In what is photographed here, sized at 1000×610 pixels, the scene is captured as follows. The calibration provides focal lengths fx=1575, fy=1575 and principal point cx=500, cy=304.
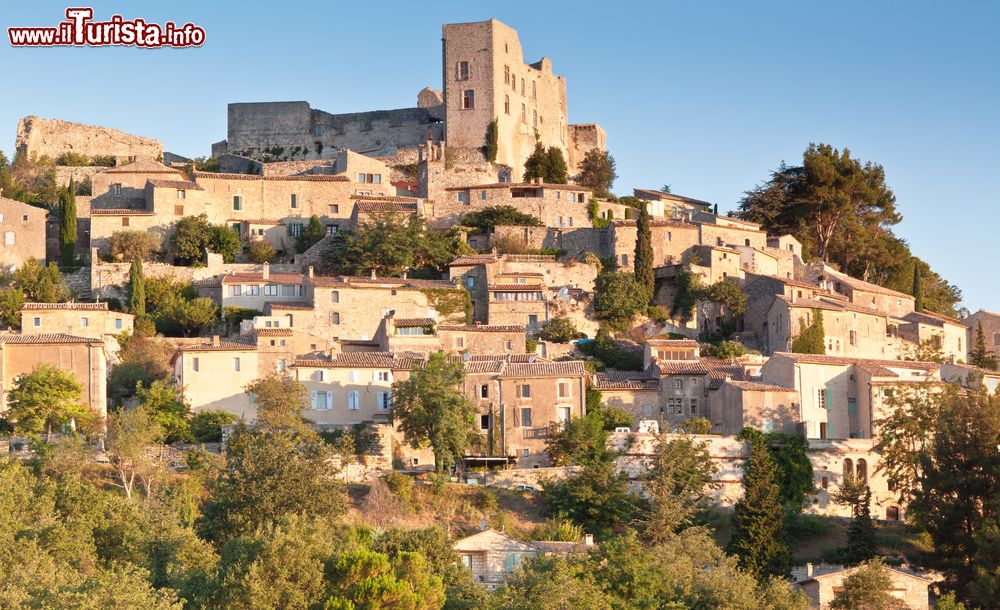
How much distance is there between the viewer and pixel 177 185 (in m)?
76.1

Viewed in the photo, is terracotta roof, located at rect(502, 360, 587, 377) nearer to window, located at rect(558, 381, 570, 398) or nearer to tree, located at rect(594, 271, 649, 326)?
window, located at rect(558, 381, 570, 398)

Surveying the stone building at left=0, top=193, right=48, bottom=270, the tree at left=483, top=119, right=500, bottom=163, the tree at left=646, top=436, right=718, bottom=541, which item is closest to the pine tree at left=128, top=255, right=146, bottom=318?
the stone building at left=0, top=193, right=48, bottom=270

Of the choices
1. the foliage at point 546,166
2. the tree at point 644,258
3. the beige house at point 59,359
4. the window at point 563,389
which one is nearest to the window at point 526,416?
the window at point 563,389

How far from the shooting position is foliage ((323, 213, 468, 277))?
7062 centimetres

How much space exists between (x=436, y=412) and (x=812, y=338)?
61.7ft

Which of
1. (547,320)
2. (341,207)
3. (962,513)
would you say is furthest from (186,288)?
(962,513)

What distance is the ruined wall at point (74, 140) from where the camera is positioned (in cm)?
8950

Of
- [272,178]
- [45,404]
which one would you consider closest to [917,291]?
[272,178]

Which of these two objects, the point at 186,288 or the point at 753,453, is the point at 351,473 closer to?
the point at 753,453

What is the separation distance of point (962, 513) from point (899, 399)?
6.87m

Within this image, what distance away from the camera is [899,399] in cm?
5453

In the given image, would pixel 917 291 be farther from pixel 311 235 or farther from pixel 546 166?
pixel 311 235

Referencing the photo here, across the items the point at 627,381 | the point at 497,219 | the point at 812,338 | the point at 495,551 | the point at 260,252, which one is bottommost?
the point at 495,551

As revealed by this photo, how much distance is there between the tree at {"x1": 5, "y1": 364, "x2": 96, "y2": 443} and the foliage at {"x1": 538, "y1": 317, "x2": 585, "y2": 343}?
20075 millimetres
